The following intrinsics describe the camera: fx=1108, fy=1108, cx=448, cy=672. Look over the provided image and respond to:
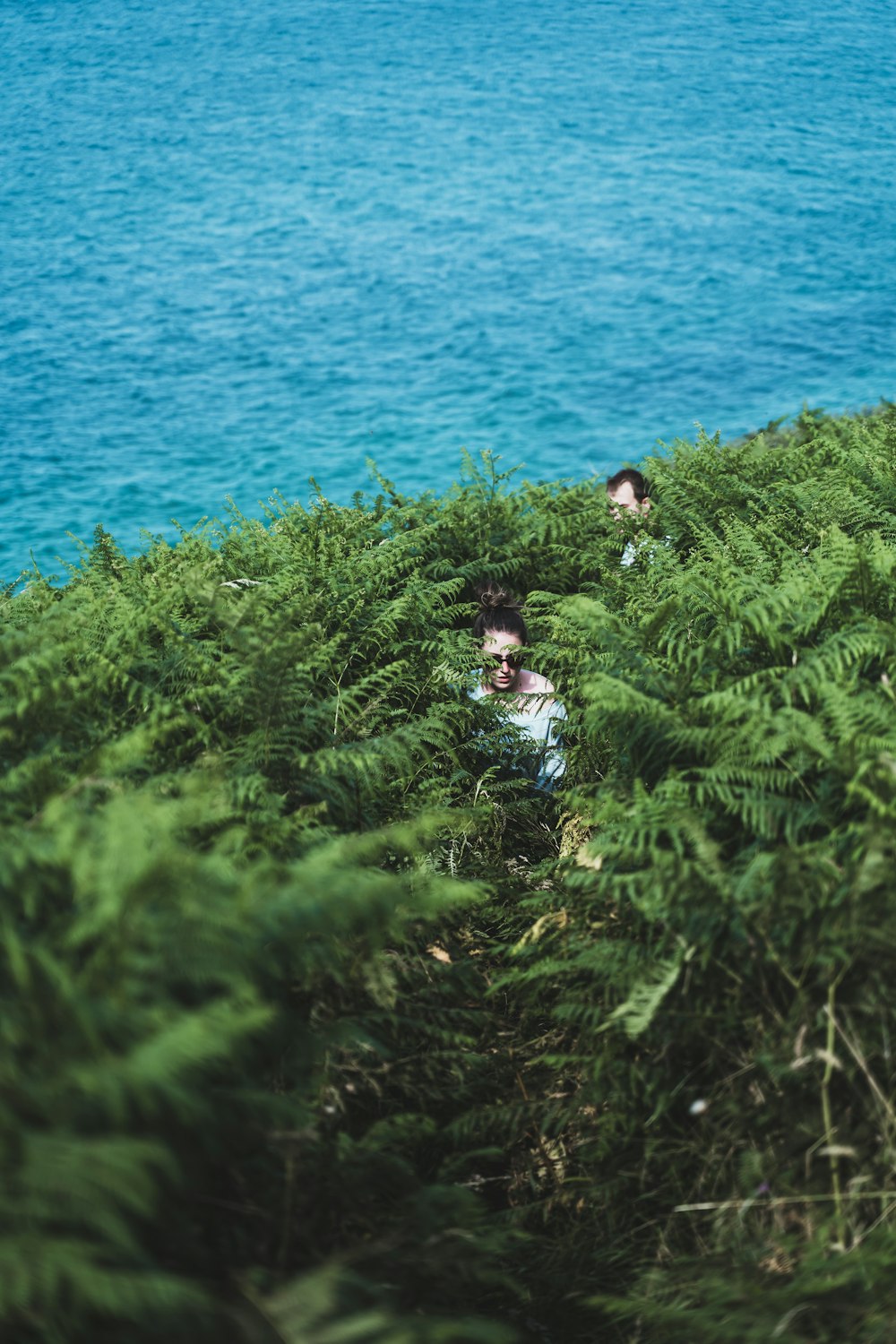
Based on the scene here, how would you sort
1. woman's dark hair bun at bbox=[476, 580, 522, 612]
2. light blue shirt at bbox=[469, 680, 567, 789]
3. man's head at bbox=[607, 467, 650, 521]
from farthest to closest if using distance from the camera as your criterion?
1. man's head at bbox=[607, 467, 650, 521]
2. woman's dark hair bun at bbox=[476, 580, 522, 612]
3. light blue shirt at bbox=[469, 680, 567, 789]

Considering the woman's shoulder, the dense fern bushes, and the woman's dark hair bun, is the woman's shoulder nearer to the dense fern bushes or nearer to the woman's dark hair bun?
the woman's dark hair bun

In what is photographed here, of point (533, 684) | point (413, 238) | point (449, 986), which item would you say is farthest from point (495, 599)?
point (413, 238)

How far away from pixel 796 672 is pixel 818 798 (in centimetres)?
48

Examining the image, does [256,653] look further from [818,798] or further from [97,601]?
[818,798]

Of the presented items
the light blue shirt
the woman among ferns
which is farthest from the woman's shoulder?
the light blue shirt

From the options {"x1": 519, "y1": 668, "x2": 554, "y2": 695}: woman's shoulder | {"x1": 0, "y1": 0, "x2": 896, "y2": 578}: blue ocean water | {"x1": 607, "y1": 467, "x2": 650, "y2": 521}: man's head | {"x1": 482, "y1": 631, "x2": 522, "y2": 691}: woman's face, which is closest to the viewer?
{"x1": 482, "y1": 631, "x2": 522, "y2": 691}: woman's face

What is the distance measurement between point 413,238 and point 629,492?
17.6 metres

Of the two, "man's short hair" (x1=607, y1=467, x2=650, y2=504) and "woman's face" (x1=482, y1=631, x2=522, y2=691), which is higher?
"man's short hair" (x1=607, y1=467, x2=650, y2=504)

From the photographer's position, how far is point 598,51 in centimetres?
2709

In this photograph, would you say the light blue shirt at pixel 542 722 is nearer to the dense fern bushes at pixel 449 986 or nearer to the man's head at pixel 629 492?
→ the dense fern bushes at pixel 449 986

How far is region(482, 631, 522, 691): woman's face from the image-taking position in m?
5.30

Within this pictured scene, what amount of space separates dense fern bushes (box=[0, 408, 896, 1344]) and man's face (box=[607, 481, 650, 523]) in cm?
214

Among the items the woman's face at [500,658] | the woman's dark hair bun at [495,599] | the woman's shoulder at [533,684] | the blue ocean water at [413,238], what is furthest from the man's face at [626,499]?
the blue ocean water at [413,238]

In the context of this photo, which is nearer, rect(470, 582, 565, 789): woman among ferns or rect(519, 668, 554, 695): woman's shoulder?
rect(470, 582, 565, 789): woman among ferns
